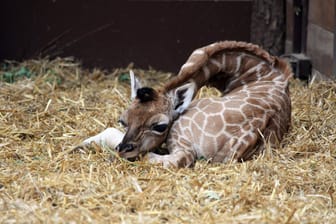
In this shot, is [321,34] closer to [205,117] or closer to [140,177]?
[205,117]

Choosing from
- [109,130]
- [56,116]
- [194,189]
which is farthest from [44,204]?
[56,116]

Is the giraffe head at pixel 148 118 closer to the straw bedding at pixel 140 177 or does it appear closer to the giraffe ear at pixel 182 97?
the giraffe ear at pixel 182 97

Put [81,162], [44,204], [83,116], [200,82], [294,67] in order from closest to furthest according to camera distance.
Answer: [44,204] → [81,162] → [200,82] → [83,116] → [294,67]

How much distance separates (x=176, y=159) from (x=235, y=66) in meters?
1.24

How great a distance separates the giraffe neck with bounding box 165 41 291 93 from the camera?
6.50m

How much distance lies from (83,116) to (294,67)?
2715 millimetres

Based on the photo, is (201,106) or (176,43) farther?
(176,43)

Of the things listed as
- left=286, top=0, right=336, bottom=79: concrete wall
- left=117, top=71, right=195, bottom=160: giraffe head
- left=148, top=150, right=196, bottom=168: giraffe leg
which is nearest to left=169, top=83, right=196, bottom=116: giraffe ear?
left=117, top=71, right=195, bottom=160: giraffe head

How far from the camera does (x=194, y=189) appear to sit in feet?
17.0

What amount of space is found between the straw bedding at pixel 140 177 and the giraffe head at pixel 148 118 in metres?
0.15

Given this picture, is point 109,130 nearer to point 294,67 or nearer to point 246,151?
point 246,151

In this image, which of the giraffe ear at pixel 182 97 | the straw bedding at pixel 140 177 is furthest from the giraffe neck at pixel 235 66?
the straw bedding at pixel 140 177

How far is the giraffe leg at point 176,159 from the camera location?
571 cm

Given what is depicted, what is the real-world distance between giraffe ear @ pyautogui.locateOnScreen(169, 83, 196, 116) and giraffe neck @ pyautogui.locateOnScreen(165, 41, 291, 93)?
321mm
